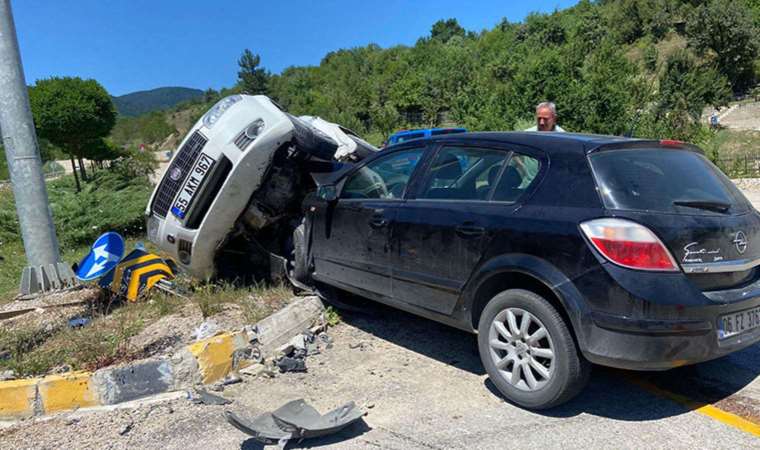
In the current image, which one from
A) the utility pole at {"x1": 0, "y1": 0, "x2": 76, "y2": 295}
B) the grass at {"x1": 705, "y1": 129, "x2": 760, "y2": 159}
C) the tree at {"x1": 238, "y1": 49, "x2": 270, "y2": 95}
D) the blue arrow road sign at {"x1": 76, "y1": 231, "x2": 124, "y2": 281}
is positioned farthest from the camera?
the tree at {"x1": 238, "y1": 49, "x2": 270, "y2": 95}

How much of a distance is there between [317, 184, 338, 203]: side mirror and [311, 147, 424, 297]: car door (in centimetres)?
5

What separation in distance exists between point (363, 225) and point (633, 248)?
6.99 feet

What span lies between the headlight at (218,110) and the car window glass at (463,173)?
8.05 ft

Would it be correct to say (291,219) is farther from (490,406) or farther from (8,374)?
A: (490,406)

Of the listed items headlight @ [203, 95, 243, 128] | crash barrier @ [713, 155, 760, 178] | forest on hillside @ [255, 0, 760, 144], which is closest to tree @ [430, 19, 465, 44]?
forest on hillside @ [255, 0, 760, 144]

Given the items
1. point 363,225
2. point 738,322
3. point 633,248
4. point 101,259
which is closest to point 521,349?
point 633,248

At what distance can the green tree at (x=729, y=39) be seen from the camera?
49.6m

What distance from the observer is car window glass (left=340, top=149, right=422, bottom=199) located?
4180mm

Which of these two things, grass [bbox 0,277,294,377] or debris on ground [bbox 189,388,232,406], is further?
grass [bbox 0,277,294,377]

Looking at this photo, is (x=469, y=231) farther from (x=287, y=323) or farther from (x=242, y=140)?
(x=242, y=140)

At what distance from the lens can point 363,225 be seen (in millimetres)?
4324

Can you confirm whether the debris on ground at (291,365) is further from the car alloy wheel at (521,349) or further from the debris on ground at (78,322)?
the debris on ground at (78,322)

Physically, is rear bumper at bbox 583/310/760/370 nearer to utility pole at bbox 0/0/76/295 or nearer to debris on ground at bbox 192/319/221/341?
debris on ground at bbox 192/319/221/341

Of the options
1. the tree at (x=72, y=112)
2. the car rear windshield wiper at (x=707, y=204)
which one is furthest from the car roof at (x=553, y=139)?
the tree at (x=72, y=112)
